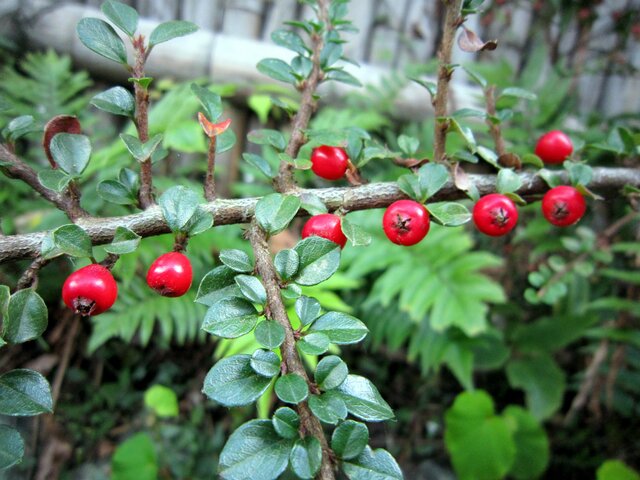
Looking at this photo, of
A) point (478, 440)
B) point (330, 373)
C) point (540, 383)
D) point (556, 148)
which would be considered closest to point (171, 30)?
point (330, 373)

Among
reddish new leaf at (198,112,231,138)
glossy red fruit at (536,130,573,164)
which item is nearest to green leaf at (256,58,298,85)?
reddish new leaf at (198,112,231,138)

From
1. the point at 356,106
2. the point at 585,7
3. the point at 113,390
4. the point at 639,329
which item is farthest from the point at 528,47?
the point at 113,390

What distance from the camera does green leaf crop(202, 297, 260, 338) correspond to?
37cm

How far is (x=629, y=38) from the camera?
98.6 inches

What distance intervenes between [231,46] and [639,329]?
194 cm

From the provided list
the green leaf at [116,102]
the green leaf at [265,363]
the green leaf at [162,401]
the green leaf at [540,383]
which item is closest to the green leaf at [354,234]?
the green leaf at [265,363]

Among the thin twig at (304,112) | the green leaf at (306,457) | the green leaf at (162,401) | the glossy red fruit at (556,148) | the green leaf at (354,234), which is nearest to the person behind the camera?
the green leaf at (306,457)

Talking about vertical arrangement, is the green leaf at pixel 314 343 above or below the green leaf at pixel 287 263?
below

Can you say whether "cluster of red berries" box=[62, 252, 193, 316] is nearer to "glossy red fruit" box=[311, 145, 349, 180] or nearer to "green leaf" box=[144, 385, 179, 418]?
"glossy red fruit" box=[311, 145, 349, 180]

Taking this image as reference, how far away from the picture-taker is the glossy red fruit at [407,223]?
1.54 ft

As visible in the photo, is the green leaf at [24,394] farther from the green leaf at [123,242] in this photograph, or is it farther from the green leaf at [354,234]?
the green leaf at [354,234]

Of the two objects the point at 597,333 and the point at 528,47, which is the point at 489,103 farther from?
the point at 528,47

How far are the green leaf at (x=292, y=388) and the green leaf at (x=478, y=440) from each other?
1.42m

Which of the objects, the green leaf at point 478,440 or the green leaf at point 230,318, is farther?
the green leaf at point 478,440
